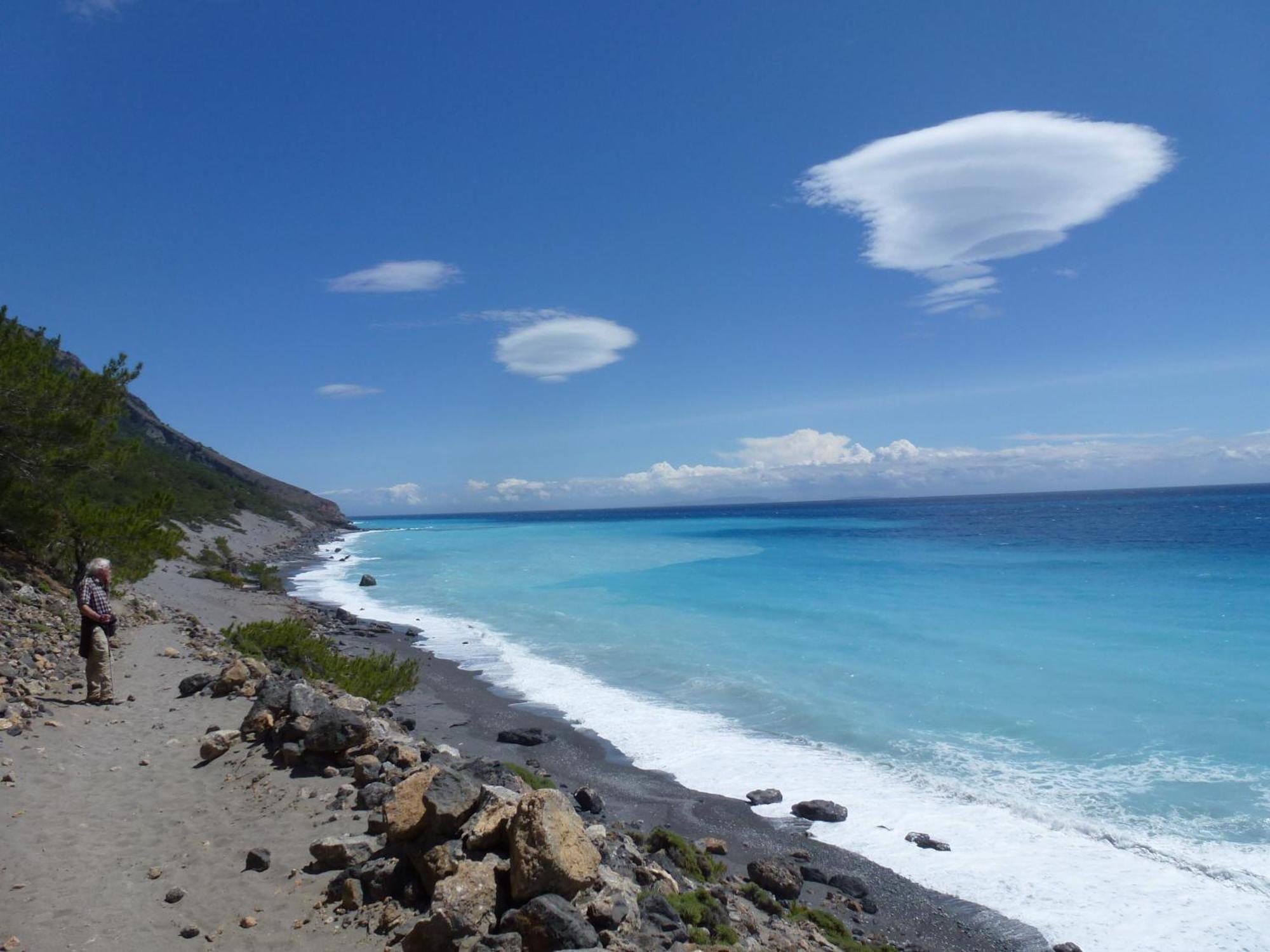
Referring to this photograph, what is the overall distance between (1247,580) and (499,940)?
124 ft

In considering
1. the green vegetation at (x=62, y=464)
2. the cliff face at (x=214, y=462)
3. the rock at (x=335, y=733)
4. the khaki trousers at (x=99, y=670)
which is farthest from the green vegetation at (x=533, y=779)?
the cliff face at (x=214, y=462)

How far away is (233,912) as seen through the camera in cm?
480

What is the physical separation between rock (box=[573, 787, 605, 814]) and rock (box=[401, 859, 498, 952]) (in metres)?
4.32

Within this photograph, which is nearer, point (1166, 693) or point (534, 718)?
point (534, 718)

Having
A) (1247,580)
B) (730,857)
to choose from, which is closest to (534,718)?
(730,857)

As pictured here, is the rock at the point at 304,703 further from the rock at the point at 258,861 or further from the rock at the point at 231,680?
the rock at the point at 231,680

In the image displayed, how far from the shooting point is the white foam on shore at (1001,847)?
22.5 feet

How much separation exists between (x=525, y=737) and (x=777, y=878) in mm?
5589

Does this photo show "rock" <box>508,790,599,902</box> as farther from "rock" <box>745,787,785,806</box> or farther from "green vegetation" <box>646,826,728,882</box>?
"rock" <box>745,787,785,806</box>

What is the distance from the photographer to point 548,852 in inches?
173

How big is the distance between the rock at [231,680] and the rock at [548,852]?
246 inches

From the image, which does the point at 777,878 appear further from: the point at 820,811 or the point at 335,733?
the point at 335,733

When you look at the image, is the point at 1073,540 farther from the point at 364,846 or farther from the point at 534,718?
the point at 364,846

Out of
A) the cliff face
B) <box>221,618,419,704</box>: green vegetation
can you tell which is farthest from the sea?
the cliff face
